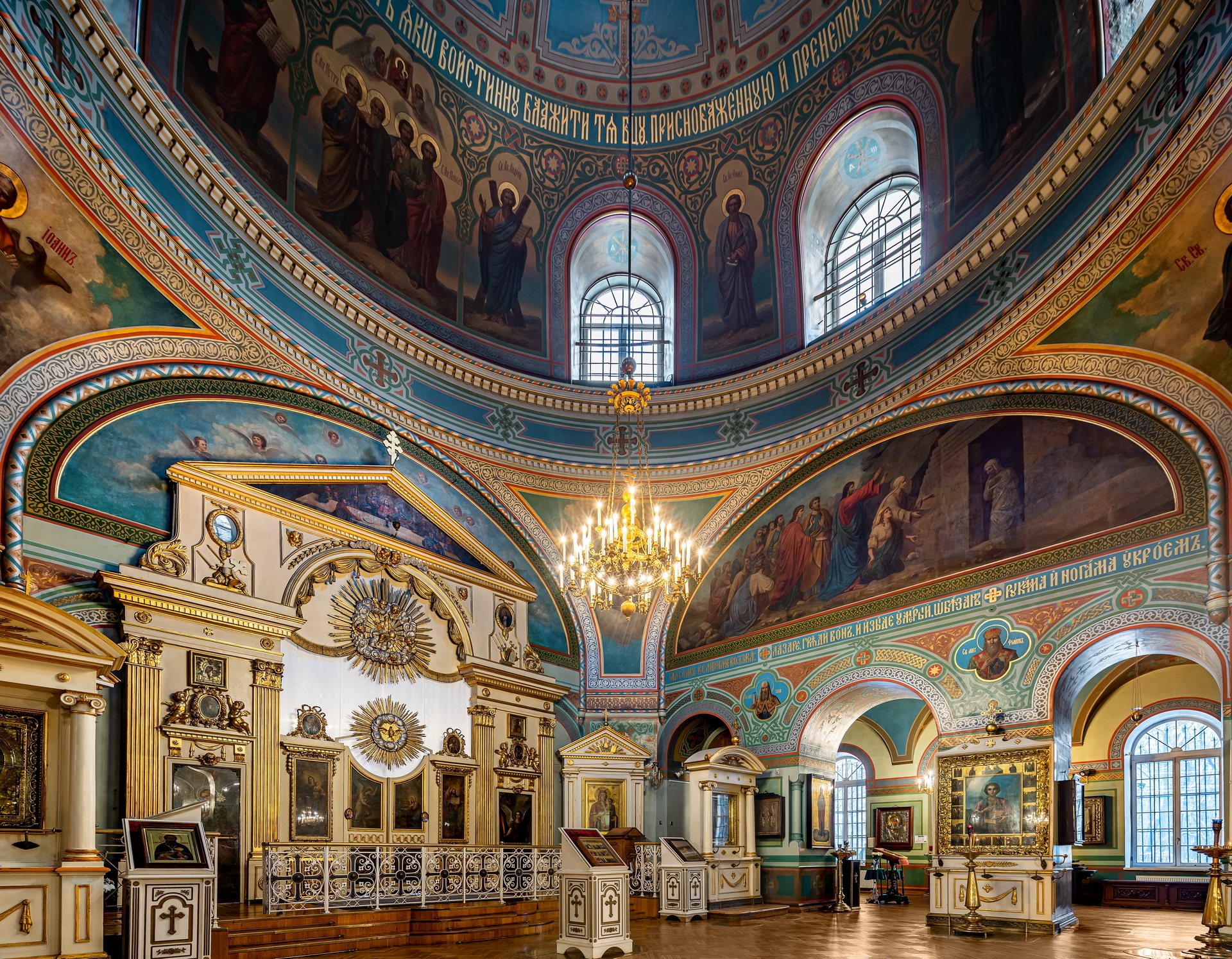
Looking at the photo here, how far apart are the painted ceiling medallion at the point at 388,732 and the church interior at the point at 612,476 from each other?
0.07 metres

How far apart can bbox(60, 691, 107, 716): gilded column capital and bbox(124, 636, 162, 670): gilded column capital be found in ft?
8.32

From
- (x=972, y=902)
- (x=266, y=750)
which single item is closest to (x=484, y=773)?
(x=266, y=750)

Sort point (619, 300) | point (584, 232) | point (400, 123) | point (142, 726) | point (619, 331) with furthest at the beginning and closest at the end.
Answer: point (619, 300) < point (619, 331) < point (584, 232) < point (400, 123) < point (142, 726)

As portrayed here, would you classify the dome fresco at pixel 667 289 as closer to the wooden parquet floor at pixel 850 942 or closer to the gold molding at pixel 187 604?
the gold molding at pixel 187 604

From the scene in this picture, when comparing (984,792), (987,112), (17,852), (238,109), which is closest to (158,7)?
(238,109)

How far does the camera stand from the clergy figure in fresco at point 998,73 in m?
13.2

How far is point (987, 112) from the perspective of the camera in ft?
45.2

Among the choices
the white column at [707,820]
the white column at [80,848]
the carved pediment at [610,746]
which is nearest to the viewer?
the white column at [80,848]

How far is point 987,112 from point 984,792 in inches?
383

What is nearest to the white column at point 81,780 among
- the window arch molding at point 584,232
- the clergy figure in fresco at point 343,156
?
the clergy figure in fresco at point 343,156

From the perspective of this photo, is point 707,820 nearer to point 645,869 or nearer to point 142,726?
point 645,869

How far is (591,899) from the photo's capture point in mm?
9461

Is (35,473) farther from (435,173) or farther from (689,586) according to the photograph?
(689,586)

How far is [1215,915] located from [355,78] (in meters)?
16.3
